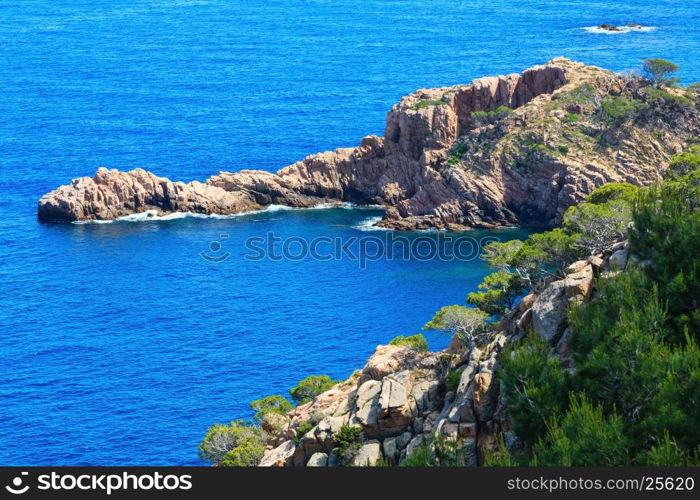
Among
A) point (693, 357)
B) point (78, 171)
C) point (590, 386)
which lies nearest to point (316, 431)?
point (590, 386)

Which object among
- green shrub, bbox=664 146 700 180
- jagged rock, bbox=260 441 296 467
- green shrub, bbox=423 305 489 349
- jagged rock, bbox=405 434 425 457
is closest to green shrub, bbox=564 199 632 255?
green shrub, bbox=423 305 489 349

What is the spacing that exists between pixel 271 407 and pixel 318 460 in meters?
24.4

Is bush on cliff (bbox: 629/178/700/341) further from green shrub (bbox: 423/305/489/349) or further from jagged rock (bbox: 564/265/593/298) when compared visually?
green shrub (bbox: 423/305/489/349)

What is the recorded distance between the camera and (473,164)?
6850 inches

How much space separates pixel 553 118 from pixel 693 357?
116 m

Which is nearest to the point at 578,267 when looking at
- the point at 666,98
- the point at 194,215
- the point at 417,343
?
the point at 417,343

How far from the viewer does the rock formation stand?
243 ft

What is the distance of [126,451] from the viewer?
116 metres

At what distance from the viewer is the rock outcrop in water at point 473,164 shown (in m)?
171

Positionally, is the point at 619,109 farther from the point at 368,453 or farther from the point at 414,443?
the point at 414,443

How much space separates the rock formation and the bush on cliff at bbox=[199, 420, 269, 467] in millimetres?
2312

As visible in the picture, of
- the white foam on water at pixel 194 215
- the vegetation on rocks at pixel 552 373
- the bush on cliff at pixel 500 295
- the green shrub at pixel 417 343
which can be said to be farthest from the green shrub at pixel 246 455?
the white foam on water at pixel 194 215

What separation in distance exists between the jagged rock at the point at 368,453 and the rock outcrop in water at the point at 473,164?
8983cm

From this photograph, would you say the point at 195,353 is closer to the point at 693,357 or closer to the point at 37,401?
the point at 37,401
